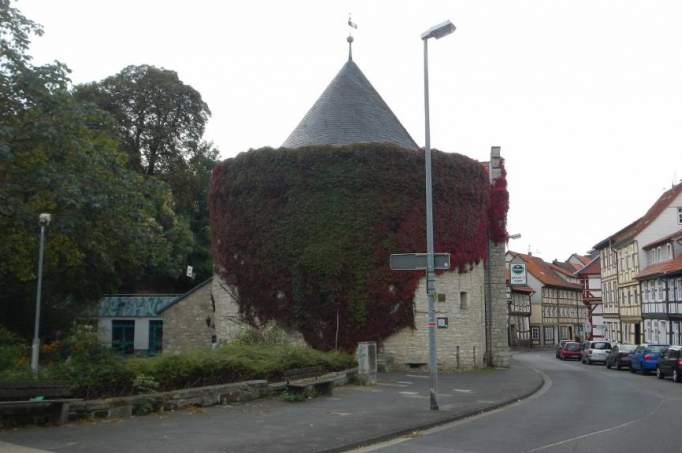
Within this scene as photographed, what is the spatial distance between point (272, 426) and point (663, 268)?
3989 centimetres

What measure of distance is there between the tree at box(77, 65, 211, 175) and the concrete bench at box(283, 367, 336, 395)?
106ft

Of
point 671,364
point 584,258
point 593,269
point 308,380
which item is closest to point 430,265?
point 308,380

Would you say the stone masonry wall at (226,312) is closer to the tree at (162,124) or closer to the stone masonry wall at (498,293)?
the stone masonry wall at (498,293)

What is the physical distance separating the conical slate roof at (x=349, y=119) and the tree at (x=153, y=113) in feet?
57.3

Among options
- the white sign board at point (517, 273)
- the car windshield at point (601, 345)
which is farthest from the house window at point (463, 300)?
the white sign board at point (517, 273)

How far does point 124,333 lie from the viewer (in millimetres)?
45281

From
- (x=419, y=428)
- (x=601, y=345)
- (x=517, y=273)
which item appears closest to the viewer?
(x=419, y=428)

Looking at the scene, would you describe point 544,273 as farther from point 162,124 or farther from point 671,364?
point 671,364

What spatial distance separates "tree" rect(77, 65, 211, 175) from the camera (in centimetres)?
4669

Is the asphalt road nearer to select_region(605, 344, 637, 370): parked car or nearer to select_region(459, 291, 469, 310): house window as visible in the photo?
select_region(459, 291, 469, 310): house window

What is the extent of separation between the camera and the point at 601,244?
67375mm

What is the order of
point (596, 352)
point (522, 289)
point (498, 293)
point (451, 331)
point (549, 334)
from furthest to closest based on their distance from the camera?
1. point (549, 334)
2. point (522, 289)
3. point (596, 352)
4. point (498, 293)
5. point (451, 331)

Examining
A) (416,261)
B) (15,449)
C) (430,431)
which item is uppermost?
(416,261)

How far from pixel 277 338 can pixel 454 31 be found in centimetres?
1671
